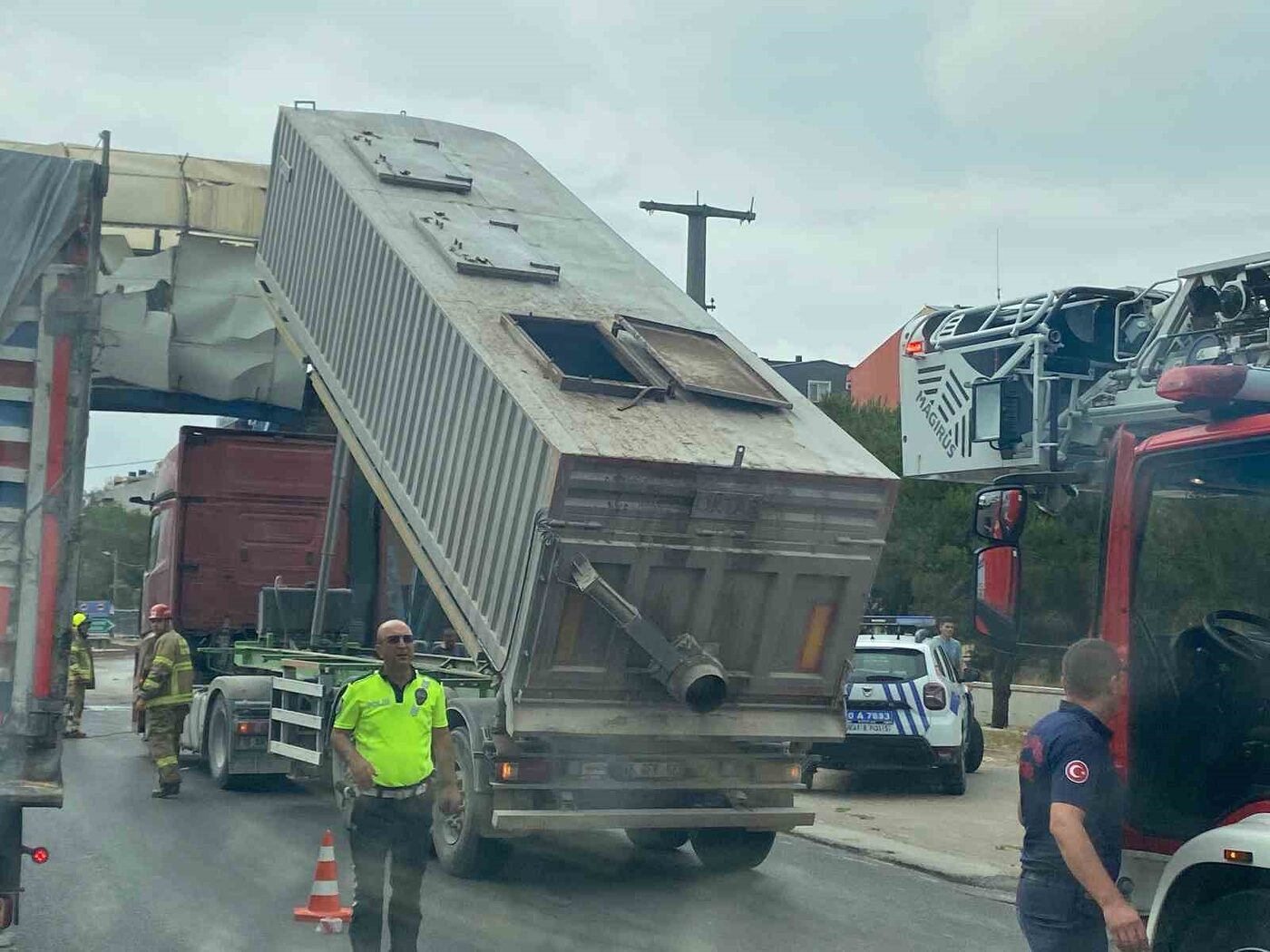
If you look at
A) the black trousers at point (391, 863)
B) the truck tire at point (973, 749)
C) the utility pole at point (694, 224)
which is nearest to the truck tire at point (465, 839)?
the black trousers at point (391, 863)

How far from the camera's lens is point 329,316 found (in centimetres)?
1205

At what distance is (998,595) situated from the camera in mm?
5145

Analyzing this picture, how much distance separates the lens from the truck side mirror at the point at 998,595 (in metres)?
5.10

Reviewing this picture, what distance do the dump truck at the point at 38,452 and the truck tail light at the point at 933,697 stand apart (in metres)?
9.47

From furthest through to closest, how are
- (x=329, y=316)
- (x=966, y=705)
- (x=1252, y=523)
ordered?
(x=966, y=705) → (x=329, y=316) → (x=1252, y=523)

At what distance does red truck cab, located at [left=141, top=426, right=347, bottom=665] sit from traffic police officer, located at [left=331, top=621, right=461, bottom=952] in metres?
8.05

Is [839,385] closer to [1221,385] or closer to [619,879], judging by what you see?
[619,879]

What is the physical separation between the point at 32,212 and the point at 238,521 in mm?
8791

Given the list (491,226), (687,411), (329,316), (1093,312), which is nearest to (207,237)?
(329,316)

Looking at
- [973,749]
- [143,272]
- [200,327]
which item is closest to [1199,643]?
[973,749]

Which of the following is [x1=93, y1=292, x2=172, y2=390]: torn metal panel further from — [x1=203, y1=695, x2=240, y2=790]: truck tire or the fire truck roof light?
the fire truck roof light

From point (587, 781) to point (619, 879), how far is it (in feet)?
4.00

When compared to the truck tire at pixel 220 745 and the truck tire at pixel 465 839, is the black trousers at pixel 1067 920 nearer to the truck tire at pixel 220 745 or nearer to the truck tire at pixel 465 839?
the truck tire at pixel 465 839

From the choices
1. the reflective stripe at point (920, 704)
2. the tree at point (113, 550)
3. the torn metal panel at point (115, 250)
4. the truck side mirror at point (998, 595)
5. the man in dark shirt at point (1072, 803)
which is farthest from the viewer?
the tree at point (113, 550)
